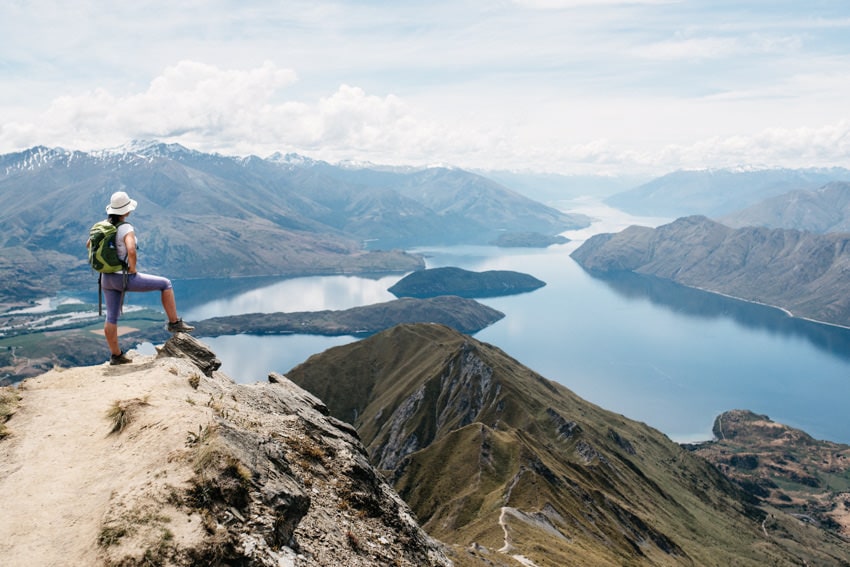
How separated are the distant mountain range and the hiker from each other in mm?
45327

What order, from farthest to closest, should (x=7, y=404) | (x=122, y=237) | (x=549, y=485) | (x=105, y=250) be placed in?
(x=549, y=485) → (x=105, y=250) → (x=122, y=237) → (x=7, y=404)

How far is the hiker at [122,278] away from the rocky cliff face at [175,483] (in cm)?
242

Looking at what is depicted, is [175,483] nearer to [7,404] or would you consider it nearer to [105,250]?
[7,404]

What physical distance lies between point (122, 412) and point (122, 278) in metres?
6.54

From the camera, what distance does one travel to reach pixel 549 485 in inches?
4171

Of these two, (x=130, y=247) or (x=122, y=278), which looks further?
(x=122, y=278)

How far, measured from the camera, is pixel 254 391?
29.1 metres

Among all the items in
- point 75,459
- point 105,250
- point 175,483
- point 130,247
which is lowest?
point 75,459

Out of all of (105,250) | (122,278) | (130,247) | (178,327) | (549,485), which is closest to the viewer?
(130,247)

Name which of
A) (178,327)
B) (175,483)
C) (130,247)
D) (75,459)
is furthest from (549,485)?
(175,483)

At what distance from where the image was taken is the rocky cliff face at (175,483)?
14250 mm

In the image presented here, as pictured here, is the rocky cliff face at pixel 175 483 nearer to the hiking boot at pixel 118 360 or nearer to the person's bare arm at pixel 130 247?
the hiking boot at pixel 118 360

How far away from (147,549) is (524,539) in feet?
246

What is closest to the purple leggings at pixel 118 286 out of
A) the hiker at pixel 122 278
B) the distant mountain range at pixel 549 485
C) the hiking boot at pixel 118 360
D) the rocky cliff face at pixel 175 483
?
the hiker at pixel 122 278
